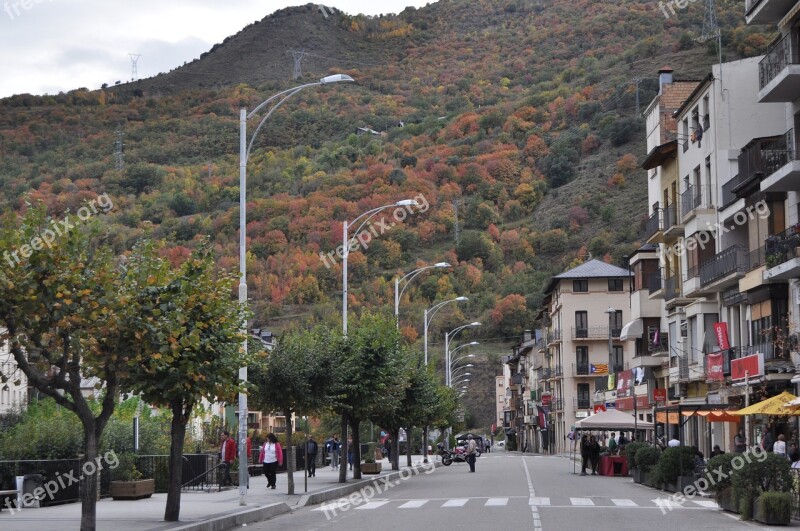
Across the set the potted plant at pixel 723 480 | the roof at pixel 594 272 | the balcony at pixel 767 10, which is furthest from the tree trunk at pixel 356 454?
the roof at pixel 594 272

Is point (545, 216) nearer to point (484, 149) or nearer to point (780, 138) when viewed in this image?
point (484, 149)

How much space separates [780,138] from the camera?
40344mm

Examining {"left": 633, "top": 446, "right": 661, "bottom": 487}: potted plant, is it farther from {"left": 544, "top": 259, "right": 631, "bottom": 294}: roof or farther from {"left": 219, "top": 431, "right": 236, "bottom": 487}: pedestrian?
{"left": 544, "top": 259, "right": 631, "bottom": 294}: roof

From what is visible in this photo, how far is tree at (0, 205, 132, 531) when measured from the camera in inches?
708

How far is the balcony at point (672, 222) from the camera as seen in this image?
5350 centimetres

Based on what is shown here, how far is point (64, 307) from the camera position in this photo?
1817 cm

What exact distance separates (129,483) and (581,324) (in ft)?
253

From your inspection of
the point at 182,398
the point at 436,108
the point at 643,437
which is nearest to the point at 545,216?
the point at 436,108

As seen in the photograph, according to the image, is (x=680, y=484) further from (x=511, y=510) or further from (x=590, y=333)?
(x=590, y=333)

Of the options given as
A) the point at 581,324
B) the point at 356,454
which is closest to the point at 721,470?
the point at 356,454

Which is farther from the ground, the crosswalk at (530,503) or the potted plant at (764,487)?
the potted plant at (764,487)

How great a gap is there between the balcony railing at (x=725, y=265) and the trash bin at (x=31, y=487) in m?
27.4

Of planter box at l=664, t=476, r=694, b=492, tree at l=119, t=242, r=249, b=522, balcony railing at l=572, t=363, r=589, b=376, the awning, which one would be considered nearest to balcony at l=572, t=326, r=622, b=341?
balcony railing at l=572, t=363, r=589, b=376

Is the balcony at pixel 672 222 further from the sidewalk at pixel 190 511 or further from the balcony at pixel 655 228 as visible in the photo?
the sidewalk at pixel 190 511
